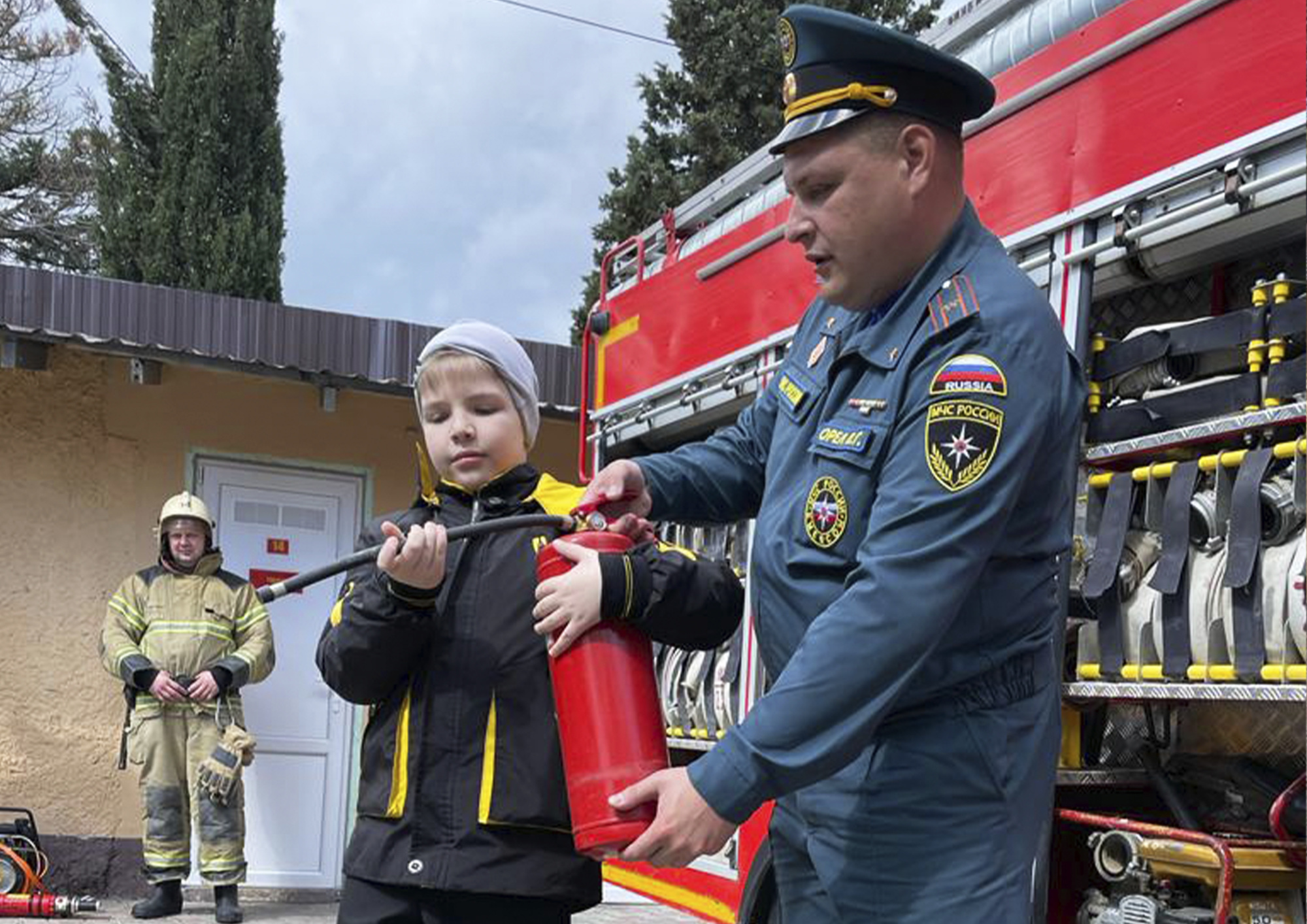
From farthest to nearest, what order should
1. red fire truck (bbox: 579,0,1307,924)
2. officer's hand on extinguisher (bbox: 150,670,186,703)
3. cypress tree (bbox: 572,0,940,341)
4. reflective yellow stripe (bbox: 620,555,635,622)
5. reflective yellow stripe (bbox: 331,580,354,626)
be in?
cypress tree (bbox: 572,0,940,341) < officer's hand on extinguisher (bbox: 150,670,186,703) < red fire truck (bbox: 579,0,1307,924) < reflective yellow stripe (bbox: 331,580,354,626) < reflective yellow stripe (bbox: 620,555,635,622)

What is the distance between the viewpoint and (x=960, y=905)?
5.37 feet

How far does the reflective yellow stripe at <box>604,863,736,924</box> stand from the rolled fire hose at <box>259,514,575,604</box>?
213cm

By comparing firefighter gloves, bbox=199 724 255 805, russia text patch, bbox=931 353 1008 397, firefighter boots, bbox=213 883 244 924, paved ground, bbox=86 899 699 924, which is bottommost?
paved ground, bbox=86 899 699 924

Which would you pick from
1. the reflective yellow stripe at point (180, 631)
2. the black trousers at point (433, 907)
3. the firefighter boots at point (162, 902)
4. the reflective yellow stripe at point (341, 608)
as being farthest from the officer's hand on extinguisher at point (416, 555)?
the firefighter boots at point (162, 902)

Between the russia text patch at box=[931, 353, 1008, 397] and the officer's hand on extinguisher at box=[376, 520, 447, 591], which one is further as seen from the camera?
the officer's hand on extinguisher at box=[376, 520, 447, 591]

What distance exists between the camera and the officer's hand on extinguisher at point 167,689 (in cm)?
642

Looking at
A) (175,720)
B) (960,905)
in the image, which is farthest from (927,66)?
(175,720)

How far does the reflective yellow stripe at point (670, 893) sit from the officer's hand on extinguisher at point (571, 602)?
224cm

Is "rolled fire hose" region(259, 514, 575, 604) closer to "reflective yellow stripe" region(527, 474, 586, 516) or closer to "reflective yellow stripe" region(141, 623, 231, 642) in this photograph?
"reflective yellow stripe" region(527, 474, 586, 516)

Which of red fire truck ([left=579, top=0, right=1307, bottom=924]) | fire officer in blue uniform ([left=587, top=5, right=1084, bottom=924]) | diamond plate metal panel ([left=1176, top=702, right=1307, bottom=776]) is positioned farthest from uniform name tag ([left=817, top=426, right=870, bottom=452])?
diamond plate metal panel ([left=1176, top=702, right=1307, bottom=776])

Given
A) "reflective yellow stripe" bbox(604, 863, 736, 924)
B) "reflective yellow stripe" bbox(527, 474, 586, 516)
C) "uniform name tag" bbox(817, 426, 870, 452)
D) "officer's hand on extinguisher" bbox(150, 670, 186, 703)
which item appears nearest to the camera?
"uniform name tag" bbox(817, 426, 870, 452)

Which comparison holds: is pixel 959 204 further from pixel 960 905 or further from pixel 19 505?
pixel 19 505

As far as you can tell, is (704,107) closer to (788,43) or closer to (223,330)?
(223,330)

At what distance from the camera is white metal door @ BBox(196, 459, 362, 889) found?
7.46 meters
